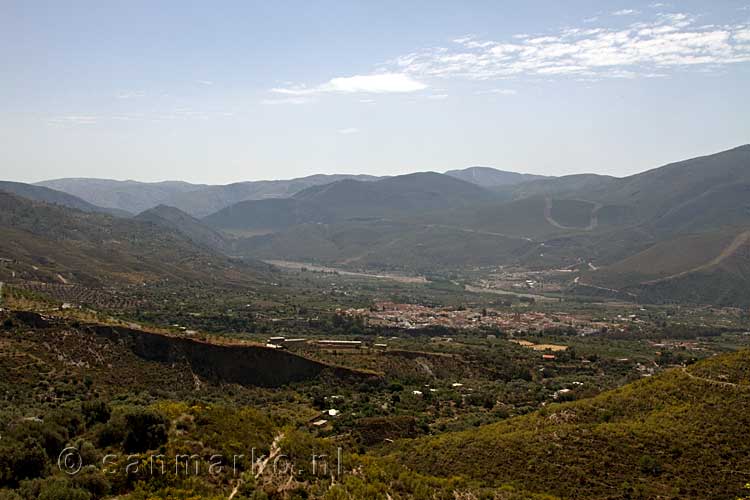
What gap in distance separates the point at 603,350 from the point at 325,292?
289 feet

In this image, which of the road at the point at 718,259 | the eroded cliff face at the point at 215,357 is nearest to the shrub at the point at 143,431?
the eroded cliff face at the point at 215,357

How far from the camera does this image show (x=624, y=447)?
33.5 meters

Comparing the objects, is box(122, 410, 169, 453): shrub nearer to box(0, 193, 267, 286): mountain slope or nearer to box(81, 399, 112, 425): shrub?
box(81, 399, 112, 425): shrub

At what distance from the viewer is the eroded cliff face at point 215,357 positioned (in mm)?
59719

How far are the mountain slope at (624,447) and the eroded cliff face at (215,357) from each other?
2440 cm

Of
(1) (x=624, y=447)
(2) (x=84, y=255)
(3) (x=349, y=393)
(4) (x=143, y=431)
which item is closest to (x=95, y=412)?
(4) (x=143, y=431)

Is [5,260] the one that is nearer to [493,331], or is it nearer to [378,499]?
[493,331]

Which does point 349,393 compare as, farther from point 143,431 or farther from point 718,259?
point 718,259

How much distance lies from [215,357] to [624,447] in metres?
40.3

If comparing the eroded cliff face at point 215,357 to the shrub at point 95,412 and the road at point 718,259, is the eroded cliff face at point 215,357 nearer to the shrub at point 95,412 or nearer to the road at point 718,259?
the shrub at point 95,412

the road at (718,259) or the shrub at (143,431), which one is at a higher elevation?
the shrub at (143,431)

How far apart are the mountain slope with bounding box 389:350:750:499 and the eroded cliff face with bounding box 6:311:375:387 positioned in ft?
80.1

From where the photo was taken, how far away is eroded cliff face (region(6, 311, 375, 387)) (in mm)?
59719

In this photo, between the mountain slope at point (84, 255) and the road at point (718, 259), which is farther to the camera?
the road at point (718, 259)
